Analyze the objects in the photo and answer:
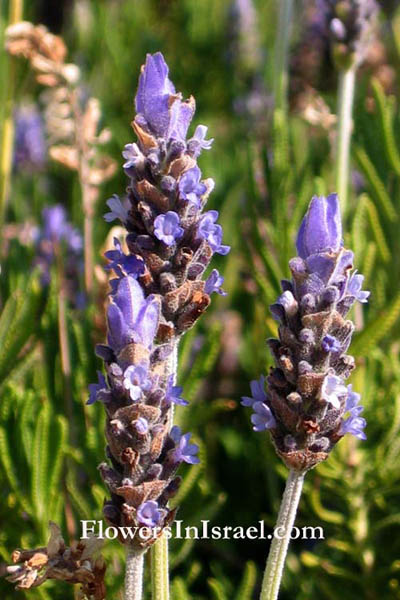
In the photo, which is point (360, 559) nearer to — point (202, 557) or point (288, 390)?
point (202, 557)

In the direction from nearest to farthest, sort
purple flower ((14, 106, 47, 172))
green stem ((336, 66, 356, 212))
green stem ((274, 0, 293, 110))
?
green stem ((336, 66, 356, 212))
green stem ((274, 0, 293, 110))
purple flower ((14, 106, 47, 172))

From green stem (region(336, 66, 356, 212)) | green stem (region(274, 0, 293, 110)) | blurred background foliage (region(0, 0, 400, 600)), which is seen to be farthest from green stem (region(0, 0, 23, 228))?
green stem (region(336, 66, 356, 212))

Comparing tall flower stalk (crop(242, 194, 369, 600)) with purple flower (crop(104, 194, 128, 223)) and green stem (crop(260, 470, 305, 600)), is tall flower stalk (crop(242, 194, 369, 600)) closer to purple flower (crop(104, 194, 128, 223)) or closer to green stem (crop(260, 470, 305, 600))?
green stem (crop(260, 470, 305, 600))

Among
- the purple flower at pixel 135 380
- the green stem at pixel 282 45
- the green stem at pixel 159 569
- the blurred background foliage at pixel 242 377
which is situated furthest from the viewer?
the green stem at pixel 282 45

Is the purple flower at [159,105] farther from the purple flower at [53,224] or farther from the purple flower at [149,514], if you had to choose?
the purple flower at [53,224]

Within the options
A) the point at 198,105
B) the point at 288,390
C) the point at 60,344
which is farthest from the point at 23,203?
the point at 288,390

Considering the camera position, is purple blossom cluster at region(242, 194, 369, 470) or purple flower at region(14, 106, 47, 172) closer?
purple blossom cluster at region(242, 194, 369, 470)

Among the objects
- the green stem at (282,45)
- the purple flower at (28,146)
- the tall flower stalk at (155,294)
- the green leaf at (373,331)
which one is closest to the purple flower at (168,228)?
the tall flower stalk at (155,294)
